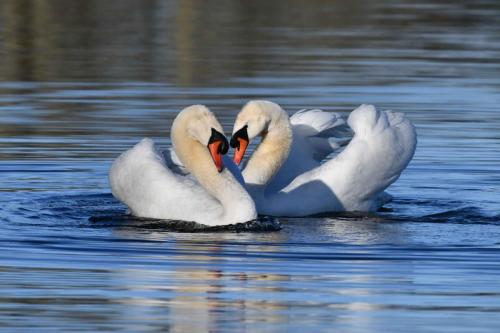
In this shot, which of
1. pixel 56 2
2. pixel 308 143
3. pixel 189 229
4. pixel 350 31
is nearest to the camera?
pixel 189 229

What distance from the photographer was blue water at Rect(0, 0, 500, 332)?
930 centimetres

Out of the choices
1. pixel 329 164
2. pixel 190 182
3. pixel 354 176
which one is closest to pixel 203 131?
pixel 190 182

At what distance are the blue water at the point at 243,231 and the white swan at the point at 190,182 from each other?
0.20 m

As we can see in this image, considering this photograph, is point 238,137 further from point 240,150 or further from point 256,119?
point 256,119

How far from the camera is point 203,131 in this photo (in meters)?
12.5

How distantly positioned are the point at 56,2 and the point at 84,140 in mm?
19948

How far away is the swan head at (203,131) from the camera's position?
12.4 meters

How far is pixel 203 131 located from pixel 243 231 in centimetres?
90

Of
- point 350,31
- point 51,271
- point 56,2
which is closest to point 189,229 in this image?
point 51,271

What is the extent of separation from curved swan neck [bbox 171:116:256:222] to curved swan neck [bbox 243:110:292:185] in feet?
3.10

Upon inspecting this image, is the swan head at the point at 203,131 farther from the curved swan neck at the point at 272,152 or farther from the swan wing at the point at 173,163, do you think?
the curved swan neck at the point at 272,152

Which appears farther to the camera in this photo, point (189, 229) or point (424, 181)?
point (424, 181)

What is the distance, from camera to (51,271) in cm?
1031

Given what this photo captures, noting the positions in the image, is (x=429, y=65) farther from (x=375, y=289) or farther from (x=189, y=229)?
(x=375, y=289)
